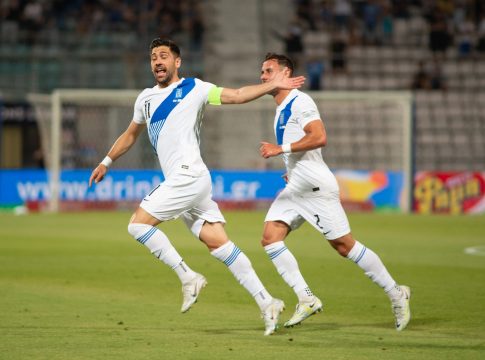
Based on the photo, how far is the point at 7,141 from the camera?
30.2m

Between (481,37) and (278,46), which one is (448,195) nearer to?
(481,37)

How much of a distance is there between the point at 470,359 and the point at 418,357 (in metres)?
0.34

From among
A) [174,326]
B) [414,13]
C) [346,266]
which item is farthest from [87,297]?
[414,13]

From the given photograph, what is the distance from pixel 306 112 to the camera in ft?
27.7

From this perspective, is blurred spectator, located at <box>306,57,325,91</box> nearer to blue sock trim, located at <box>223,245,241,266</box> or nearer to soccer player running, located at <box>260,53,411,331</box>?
soccer player running, located at <box>260,53,411,331</box>

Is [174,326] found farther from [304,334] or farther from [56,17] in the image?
[56,17]

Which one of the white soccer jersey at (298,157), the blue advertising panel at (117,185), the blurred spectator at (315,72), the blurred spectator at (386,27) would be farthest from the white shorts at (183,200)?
the blurred spectator at (386,27)

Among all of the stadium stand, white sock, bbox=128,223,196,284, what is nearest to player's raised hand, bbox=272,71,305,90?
white sock, bbox=128,223,196,284

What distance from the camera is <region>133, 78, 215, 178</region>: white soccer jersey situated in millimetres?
8234

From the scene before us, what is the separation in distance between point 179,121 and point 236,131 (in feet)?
65.1

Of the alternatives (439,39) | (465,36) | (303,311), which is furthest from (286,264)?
Result: (465,36)

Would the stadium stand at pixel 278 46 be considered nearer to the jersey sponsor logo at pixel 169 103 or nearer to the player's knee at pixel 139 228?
the jersey sponsor logo at pixel 169 103

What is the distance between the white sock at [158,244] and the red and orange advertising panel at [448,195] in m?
17.8

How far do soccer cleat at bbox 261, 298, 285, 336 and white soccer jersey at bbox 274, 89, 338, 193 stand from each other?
1.13 m
